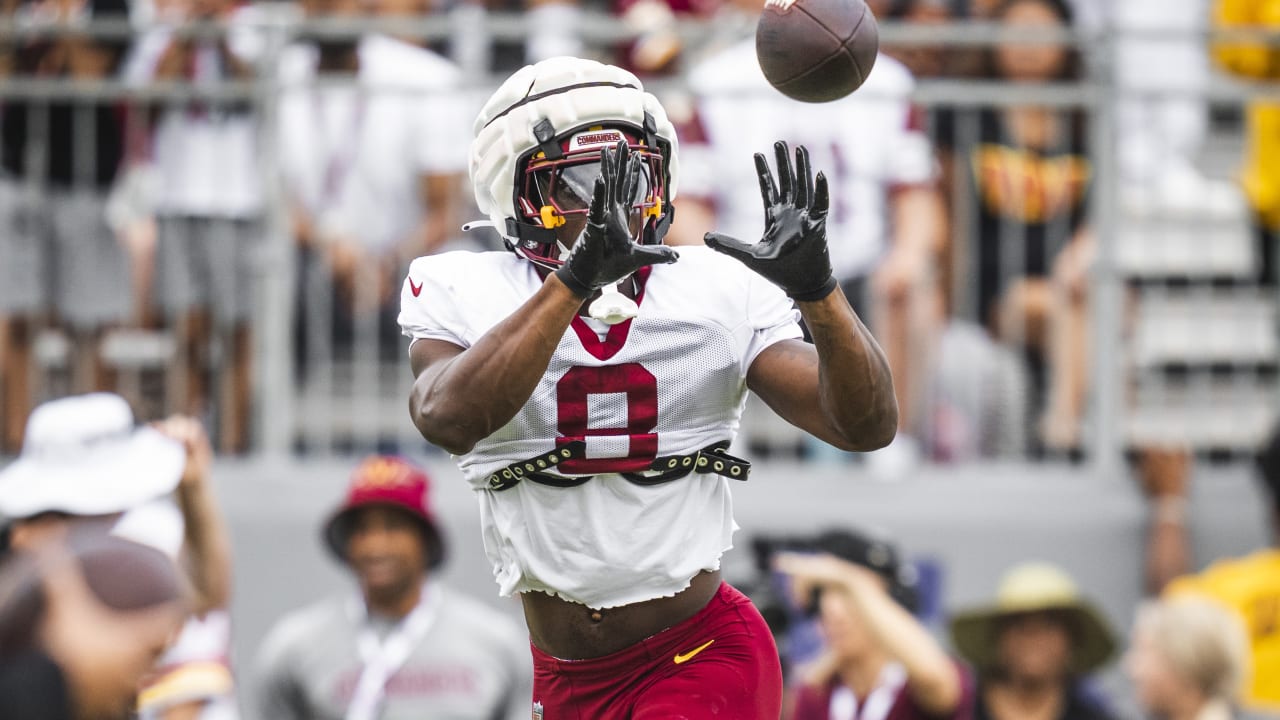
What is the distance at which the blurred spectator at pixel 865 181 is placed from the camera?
26.0 feet

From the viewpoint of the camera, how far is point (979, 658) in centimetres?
700

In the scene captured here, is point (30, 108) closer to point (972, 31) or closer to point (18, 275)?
point (18, 275)


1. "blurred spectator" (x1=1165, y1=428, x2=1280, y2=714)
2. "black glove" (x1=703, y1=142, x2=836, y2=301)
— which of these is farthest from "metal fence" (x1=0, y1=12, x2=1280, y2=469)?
"black glove" (x1=703, y1=142, x2=836, y2=301)

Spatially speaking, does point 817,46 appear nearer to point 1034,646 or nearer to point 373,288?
point 1034,646

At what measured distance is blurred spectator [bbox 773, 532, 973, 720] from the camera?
6496mm

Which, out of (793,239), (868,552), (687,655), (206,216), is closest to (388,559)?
(868,552)

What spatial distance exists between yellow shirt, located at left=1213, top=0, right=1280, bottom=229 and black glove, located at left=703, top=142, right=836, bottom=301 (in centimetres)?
476

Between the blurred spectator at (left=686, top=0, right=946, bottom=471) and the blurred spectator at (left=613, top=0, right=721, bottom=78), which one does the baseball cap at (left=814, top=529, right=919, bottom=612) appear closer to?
the blurred spectator at (left=686, top=0, right=946, bottom=471)

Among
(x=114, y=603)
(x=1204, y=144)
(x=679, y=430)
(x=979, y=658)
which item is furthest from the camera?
(x=1204, y=144)

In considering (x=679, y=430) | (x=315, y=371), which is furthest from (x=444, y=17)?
(x=679, y=430)

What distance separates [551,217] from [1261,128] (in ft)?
16.2

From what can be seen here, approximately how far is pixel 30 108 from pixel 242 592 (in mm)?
2230

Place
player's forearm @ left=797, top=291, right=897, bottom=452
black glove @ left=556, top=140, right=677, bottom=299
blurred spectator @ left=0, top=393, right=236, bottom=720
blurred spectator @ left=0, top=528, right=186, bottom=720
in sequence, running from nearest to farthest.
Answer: blurred spectator @ left=0, top=528, right=186, bottom=720 < black glove @ left=556, top=140, right=677, bottom=299 < player's forearm @ left=797, top=291, right=897, bottom=452 < blurred spectator @ left=0, top=393, right=236, bottom=720

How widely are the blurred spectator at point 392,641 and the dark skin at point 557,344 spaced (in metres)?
2.62
